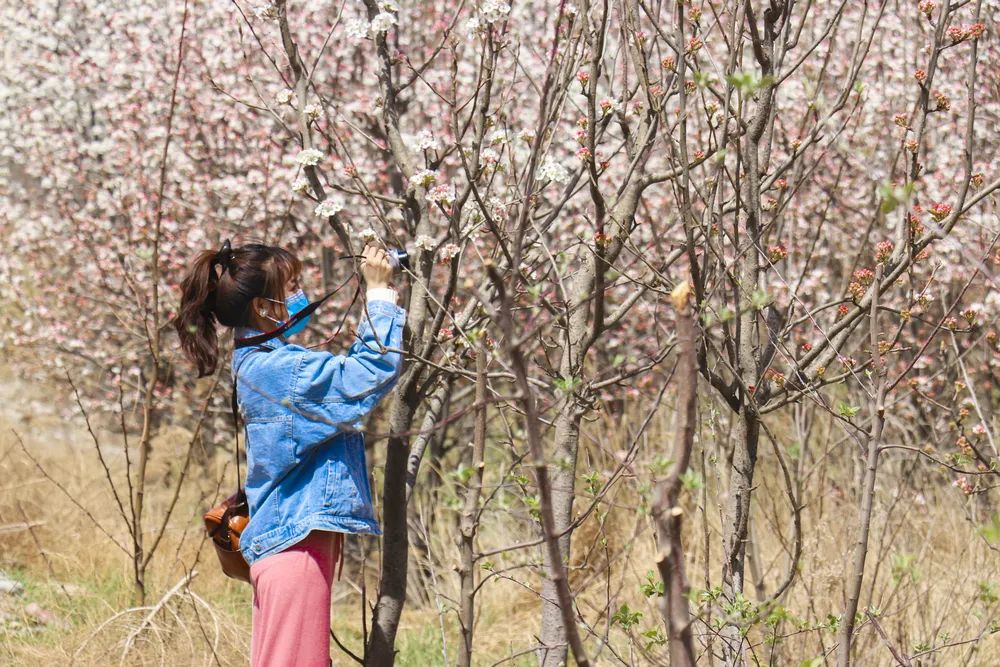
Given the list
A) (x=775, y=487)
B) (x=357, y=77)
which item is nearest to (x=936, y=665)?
(x=775, y=487)

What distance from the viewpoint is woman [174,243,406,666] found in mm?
2564

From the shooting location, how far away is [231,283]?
2754 millimetres

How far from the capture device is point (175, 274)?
678cm

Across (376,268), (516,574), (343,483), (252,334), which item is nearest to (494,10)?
(376,268)

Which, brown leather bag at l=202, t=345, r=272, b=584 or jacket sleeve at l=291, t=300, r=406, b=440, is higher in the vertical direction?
jacket sleeve at l=291, t=300, r=406, b=440

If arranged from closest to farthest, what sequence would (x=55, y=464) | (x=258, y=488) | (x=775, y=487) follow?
(x=258, y=488) → (x=775, y=487) → (x=55, y=464)

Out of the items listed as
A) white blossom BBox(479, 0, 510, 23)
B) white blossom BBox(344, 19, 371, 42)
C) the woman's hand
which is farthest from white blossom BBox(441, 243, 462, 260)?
white blossom BBox(344, 19, 371, 42)

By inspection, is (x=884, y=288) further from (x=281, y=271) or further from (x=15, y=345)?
(x=15, y=345)

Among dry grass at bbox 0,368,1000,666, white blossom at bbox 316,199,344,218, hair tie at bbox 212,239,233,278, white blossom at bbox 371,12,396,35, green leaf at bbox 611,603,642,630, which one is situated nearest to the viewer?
green leaf at bbox 611,603,642,630

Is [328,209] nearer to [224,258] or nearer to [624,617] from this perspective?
[224,258]

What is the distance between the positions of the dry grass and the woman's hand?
71 centimetres

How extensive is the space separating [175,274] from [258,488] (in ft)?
14.3

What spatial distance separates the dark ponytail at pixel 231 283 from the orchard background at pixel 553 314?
196 mm

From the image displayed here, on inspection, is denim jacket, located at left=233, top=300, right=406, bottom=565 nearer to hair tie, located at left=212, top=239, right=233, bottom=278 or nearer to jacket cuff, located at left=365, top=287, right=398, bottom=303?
jacket cuff, located at left=365, top=287, right=398, bottom=303
